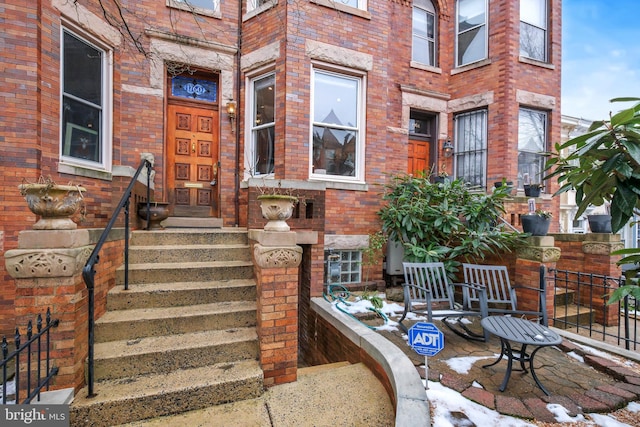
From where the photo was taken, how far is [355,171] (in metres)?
6.32

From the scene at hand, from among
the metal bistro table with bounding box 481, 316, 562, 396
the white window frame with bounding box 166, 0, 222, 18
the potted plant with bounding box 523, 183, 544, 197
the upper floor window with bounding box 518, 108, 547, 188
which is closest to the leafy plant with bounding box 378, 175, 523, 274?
the potted plant with bounding box 523, 183, 544, 197

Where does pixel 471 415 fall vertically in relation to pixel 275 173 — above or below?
below

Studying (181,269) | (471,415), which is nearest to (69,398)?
(181,269)

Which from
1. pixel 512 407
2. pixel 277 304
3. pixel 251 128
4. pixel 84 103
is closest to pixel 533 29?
pixel 251 128

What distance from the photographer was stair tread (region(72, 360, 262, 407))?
237 cm

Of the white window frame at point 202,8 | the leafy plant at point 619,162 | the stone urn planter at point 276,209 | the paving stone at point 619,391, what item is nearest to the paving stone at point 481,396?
the paving stone at point 619,391

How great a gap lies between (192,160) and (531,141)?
27.0 ft

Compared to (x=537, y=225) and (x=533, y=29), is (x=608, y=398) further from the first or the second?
(x=533, y=29)

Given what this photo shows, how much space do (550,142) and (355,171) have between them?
5416mm

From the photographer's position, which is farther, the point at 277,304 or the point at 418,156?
the point at 418,156

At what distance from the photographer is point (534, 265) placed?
15.8 feet

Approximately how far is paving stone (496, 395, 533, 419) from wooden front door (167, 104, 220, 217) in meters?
5.39

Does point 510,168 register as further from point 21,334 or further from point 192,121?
point 21,334

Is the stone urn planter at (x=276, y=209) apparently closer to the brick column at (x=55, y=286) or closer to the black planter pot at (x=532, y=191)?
the brick column at (x=55, y=286)
